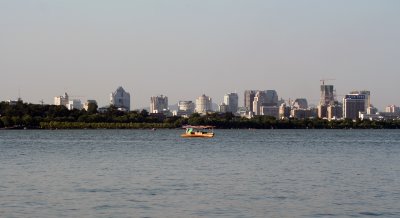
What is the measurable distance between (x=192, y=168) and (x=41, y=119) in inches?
5451

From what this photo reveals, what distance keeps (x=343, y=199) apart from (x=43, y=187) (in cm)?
1154

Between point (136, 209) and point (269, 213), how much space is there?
4.18m

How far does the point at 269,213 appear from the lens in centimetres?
2833

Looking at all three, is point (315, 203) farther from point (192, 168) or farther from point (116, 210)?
point (192, 168)

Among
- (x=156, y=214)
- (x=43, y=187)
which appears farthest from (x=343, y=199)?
(x=43, y=187)

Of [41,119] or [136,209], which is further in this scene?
[41,119]

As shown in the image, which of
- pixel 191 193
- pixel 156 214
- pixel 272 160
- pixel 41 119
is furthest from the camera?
pixel 41 119

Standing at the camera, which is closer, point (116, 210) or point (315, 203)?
point (116, 210)

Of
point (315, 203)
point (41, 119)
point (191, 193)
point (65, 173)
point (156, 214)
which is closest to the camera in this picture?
point (156, 214)

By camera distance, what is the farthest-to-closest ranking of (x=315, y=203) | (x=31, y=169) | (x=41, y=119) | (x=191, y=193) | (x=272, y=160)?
(x=41, y=119), (x=272, y=160), (x=31, y=169), (x=191, y=193), (x=315, y=203)

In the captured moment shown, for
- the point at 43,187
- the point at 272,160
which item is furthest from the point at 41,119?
the point at 43,187

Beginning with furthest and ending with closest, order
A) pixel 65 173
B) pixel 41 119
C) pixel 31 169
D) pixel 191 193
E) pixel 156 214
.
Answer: pixel 41 119, pixel 31 169, pixel 65 173, pixel 191 193, pixel 156 214

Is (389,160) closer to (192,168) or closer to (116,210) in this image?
(192,168)

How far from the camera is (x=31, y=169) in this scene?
152 ft
